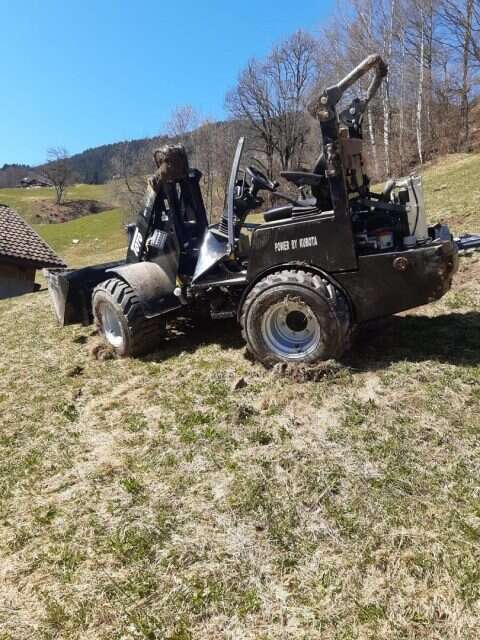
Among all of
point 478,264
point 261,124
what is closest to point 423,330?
point 478,264

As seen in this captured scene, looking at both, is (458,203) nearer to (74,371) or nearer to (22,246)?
(74,371)

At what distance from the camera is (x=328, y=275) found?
4.30m

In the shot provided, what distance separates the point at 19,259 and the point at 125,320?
1266 cm

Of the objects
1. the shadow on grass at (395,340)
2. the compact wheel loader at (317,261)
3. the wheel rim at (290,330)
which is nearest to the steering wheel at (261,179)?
the compact wheel loader at (317,261)

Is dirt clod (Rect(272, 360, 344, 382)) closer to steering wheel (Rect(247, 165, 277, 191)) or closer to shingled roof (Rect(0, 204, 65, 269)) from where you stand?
steering wheel (Rect(247, 165, 277, 191))

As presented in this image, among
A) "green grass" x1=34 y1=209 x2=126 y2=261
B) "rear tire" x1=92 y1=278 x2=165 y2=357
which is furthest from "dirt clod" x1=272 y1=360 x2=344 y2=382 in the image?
"green grass" x1=34 y1=209 x2=126 y2=261

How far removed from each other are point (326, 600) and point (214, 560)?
64 cm

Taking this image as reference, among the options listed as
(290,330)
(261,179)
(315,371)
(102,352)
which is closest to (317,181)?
(261,179)

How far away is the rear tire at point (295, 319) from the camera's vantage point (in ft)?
13.8

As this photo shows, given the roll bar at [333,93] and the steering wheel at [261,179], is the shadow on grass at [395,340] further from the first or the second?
the roll bar at [333,93]

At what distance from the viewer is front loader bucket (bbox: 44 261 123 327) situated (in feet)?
20.7

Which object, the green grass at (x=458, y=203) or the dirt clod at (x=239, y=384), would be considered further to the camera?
the green grass at (x=458, y=203)

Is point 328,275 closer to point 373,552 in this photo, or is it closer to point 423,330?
point 423,330

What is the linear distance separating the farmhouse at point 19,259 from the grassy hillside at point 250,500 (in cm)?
1263
